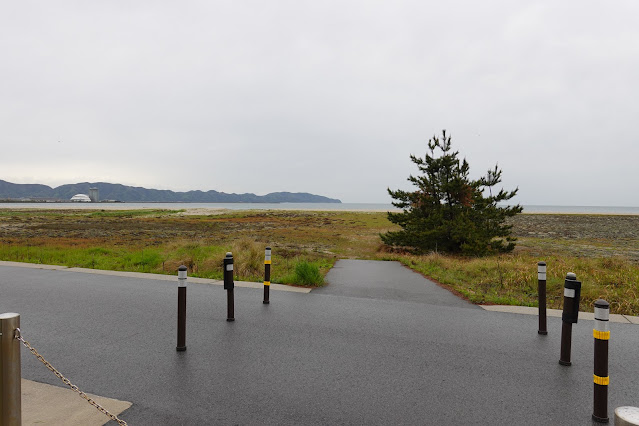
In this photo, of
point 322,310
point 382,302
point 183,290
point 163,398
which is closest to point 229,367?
point 163,398

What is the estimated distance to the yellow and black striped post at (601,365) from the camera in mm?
3385

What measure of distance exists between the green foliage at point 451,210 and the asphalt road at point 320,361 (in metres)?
10.5

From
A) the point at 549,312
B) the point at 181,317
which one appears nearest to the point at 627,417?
the point at 181,317

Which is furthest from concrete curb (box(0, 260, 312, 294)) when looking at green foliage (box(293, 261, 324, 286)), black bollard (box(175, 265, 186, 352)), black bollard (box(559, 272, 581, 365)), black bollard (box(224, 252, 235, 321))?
black bollard (box(559, 272, 581, 365))

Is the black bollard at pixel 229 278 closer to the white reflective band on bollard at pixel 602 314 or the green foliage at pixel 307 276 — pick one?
the green foliage at pixel 307 276

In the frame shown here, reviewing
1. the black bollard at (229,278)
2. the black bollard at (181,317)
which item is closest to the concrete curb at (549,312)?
the black bollard at (229,278)

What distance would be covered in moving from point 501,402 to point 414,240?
50.0ft

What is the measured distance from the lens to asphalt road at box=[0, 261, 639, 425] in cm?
355

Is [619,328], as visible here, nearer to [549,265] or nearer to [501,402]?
[501,402]

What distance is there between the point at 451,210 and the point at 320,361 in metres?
15.4

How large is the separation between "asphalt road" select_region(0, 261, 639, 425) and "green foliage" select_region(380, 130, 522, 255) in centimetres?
1050

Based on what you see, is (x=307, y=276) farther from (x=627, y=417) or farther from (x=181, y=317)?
(x=627, y=417)

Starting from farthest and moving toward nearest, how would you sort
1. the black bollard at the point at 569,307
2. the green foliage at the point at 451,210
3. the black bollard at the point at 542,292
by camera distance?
the green foliage at the point at 451,210
the black bollard at the point at 542,292
the black bollard at the point at 569,307

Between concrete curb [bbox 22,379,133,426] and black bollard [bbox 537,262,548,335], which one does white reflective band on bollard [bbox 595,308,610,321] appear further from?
concrete curb [bbox 22,379,133,426]
